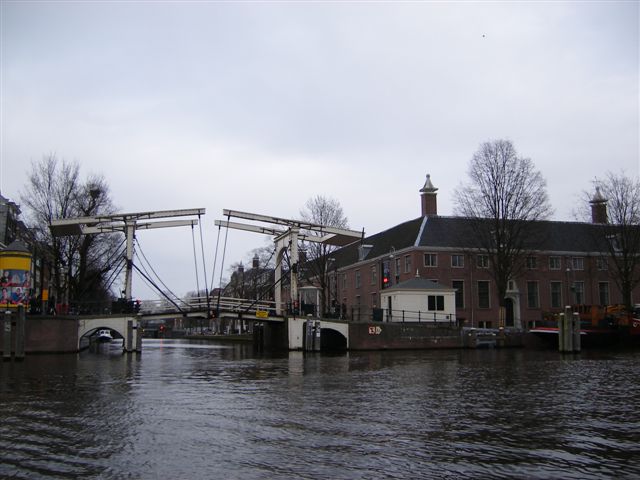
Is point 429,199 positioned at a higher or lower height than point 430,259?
higher

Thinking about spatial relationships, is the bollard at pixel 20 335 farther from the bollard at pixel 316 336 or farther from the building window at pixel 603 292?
the building window at pixel 603 292

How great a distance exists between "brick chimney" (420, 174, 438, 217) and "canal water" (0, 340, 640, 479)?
34739 mm

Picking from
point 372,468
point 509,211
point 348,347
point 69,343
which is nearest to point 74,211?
point 69,343

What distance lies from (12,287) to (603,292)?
153 ft

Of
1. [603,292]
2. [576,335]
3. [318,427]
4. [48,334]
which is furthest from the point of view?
[603,292]

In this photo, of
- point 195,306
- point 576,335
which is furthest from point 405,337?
point 195,306

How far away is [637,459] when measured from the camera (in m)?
8.44

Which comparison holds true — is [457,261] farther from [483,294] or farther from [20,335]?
[20,335]

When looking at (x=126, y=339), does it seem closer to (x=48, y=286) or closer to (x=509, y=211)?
(x=509, y=211)

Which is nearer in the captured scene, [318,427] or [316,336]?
[318,427]

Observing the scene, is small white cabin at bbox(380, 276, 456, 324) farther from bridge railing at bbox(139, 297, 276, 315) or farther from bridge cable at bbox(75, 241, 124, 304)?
bridge cable at bbox(75, 241, 124, 304)

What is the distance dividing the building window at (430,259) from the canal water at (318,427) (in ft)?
100

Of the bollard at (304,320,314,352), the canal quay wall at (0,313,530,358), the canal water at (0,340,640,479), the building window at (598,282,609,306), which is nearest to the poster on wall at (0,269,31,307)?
the canal quay wall at (0,313,530,358)

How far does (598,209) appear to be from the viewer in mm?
54281
